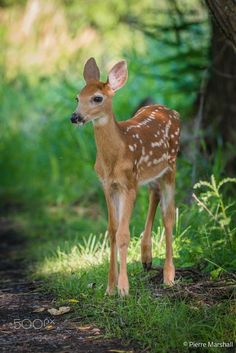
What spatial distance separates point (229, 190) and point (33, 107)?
4818mm

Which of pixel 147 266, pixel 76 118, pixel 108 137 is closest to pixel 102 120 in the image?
pixel 108 137

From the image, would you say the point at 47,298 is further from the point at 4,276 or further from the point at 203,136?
the point at 203,136

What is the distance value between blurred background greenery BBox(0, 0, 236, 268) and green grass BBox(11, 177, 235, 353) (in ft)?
0.13

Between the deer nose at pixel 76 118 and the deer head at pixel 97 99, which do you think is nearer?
the deer nose at pixel 76 118

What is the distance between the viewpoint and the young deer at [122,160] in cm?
589

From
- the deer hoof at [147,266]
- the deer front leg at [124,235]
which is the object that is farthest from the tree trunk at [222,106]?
the deer front leg at [124,235]

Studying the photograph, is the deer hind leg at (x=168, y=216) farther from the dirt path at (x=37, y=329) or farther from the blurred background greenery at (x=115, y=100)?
the dirt path at (x=37, y=329)

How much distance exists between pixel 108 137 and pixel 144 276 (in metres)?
1.14

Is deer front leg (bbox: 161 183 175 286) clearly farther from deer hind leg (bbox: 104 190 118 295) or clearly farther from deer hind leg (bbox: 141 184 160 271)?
deer hind leg (bbox: 104 190 118 295)

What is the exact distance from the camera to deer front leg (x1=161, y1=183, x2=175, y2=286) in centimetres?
619

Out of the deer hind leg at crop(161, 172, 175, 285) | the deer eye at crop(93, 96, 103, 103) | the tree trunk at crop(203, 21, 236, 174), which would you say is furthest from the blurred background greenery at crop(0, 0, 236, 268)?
the deer eye at crop(93, 96, 103, 103)

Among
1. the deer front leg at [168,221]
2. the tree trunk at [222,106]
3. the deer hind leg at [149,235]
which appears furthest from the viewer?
the tree trunk at [222,106]

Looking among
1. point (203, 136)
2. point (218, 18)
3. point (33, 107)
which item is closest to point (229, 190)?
point (203, 136)

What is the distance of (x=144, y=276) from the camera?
646 cm
